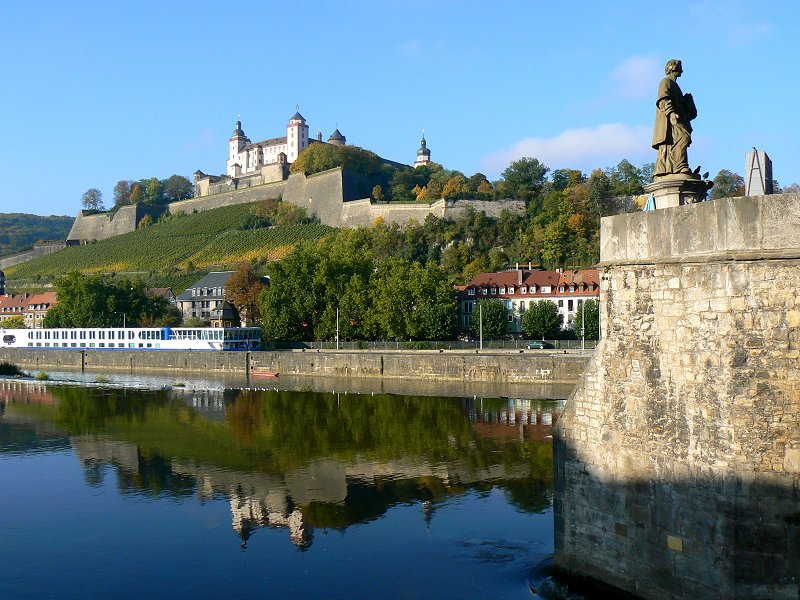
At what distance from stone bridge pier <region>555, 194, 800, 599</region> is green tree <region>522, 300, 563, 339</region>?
161 feet

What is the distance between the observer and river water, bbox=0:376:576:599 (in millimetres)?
15469

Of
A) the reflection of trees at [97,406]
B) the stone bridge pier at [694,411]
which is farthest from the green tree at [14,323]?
the stone bridge pier at [694,411]

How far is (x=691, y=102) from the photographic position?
11102mm

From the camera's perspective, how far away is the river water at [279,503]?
609 inches

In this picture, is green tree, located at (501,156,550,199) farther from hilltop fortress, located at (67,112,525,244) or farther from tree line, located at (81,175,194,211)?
tree line, located at (81,175,194,211)

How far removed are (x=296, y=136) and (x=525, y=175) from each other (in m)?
59.0

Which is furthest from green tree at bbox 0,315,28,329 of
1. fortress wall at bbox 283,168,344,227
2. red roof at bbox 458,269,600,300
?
red roof at bbox 458,269,600,300

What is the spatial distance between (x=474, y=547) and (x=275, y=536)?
4333 mm

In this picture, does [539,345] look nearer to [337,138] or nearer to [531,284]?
[531,284]

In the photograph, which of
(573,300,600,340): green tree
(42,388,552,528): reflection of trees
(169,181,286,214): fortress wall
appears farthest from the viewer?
(169,181,286,214): fortress wall

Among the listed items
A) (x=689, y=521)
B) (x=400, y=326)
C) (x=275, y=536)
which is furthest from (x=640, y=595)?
(x=400, y=326)

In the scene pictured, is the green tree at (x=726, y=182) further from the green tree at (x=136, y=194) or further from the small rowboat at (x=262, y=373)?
the green tree at (x=136, y=194)

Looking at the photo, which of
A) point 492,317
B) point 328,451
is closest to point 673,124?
point 328,451

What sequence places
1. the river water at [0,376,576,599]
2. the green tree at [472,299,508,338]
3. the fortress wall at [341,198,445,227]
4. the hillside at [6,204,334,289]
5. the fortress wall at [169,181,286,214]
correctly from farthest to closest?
1. the fortress wall at [169,181,286,214]
2. the hillside at [6,204,334,289]
3. the fortress wall at [341,198,445,227]
4. the green tree at [472,299,508,338]
5. the river water at [0,376,576,599]
